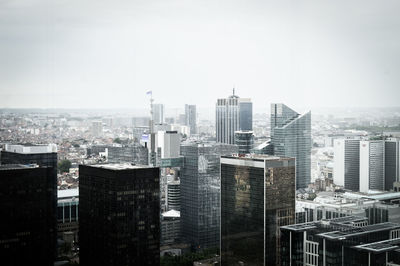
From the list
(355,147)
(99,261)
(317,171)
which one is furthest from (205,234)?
(99,261)

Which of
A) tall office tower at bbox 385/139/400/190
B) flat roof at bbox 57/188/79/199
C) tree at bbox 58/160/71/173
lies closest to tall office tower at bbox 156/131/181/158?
tree at bbox 58/160/71/173

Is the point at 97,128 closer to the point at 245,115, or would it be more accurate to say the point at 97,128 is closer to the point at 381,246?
the point at 245,115

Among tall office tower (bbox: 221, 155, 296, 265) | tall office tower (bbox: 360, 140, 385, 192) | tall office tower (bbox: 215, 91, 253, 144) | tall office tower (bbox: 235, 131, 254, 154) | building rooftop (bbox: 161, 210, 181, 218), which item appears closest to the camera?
tall office tower (bbox: 221, 155, 296, 265)

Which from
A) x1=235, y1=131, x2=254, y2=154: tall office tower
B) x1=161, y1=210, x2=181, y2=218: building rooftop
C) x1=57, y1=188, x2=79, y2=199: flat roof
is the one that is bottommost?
x1=161, y1=210, x2=181, y2=218: building rooftop

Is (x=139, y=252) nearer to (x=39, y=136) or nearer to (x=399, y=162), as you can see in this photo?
(x=39, y=136)

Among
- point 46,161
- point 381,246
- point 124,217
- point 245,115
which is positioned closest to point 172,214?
point 245,115

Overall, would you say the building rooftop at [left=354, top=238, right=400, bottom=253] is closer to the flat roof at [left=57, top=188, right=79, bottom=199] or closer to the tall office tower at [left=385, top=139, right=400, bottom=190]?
the tall office tower at [left=385, top=139, right=400, bottom=190]
